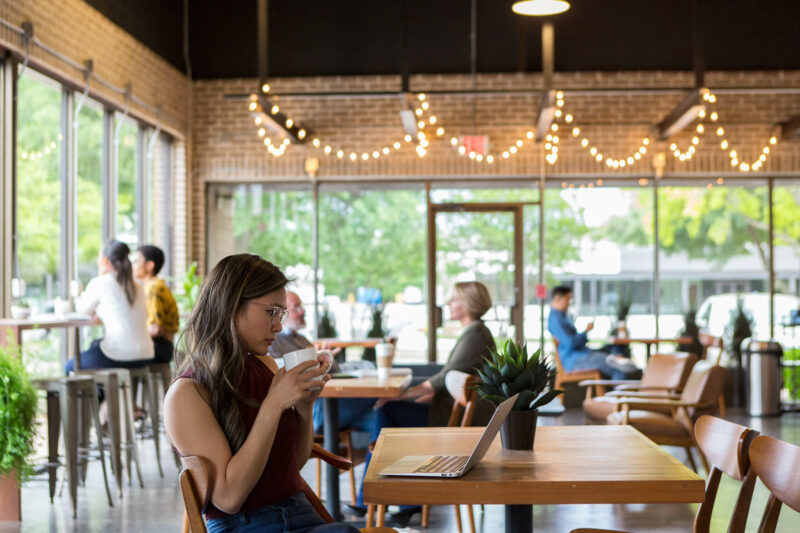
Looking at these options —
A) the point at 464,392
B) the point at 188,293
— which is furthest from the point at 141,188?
the point at 464,392

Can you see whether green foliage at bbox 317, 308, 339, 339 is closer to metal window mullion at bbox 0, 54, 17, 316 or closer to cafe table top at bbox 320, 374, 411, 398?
metal window mullion at bbox 0, 54, 17, 316

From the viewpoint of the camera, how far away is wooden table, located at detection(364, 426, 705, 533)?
7.79 ft

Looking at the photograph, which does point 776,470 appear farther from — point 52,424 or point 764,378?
point 764,378

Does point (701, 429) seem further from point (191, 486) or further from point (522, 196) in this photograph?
point (522, 196)

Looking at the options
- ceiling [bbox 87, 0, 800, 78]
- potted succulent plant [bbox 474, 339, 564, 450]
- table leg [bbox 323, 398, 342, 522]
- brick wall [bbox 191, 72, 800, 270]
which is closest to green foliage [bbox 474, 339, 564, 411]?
potted succulent plant [bbox 474, 339, 564, 450]

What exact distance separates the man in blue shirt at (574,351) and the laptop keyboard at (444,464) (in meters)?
6.41

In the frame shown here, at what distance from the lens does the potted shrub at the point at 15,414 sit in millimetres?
4945

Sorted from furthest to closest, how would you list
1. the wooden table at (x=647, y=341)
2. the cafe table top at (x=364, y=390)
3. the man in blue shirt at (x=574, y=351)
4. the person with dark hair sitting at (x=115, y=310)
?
the wooden table at (x=647, y=341), the man in blue shirt at (x=574, y=351), the person with dark hair sitting at (x=115, y=310), the cafe table top at (x=364, y=390)

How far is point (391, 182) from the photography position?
37.0 ft

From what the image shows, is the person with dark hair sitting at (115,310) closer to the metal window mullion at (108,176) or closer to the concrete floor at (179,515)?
the concrete floor at (179,515)

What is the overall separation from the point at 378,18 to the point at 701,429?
8.85 m

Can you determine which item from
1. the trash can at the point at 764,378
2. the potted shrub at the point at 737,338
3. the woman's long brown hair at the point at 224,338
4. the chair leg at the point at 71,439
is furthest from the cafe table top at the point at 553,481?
the potted shrub at the point at 737,338

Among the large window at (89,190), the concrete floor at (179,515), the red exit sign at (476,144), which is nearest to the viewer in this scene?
the concrete floor at (179,515)

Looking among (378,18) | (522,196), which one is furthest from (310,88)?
(522,196)
